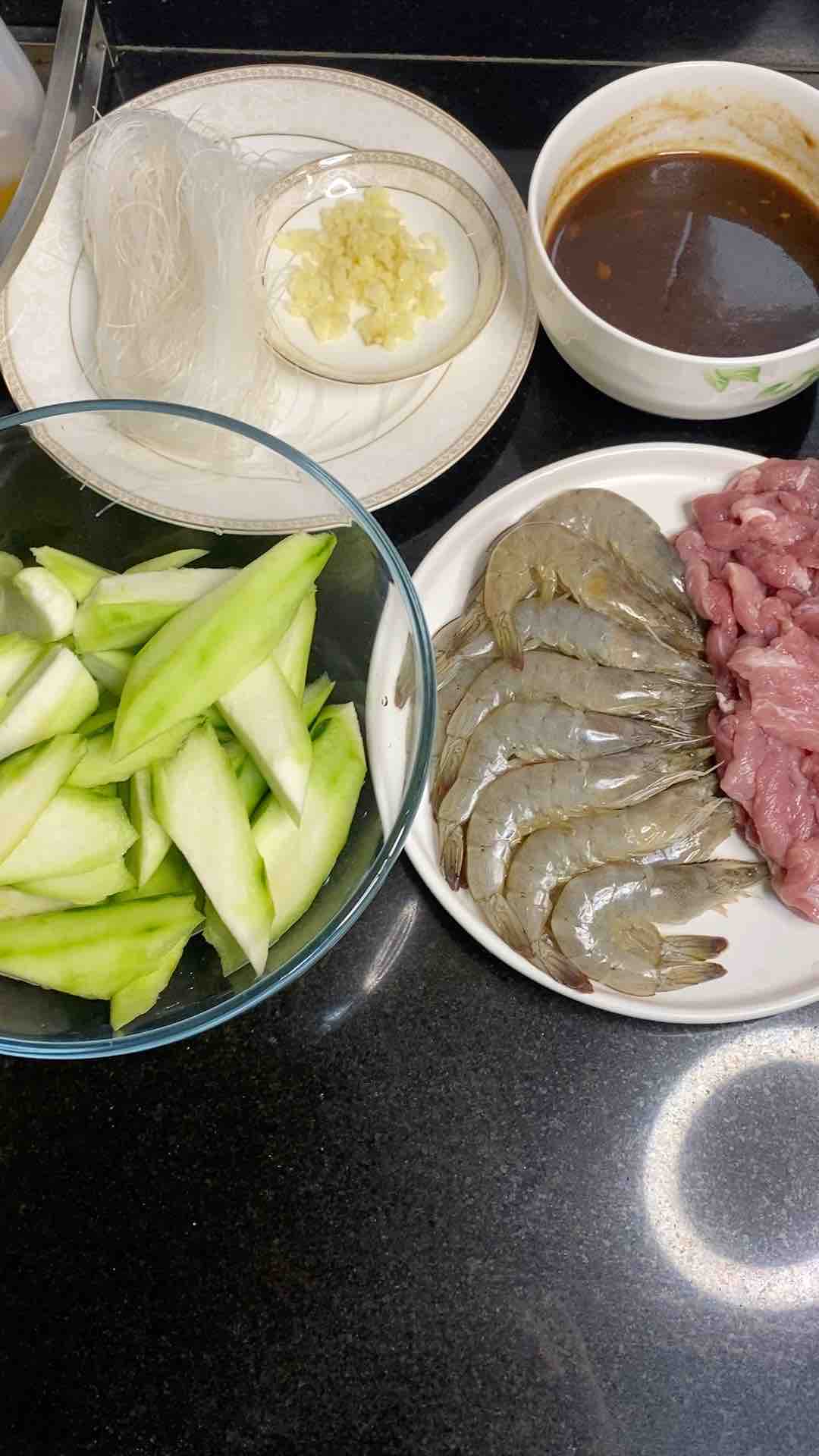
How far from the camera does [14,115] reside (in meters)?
1.32

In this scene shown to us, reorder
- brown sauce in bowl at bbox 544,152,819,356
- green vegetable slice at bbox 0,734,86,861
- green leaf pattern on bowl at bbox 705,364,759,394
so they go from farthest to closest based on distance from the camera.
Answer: brown sauce in bowl at bbox 544,152,819,356 < green leaf pattern on bowl at bbox 705,364,759,394 < green vegetable slice at bbox 0,734,86,861

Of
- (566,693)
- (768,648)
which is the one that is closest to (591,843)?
(566,693)

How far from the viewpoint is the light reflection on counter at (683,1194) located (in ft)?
3.67

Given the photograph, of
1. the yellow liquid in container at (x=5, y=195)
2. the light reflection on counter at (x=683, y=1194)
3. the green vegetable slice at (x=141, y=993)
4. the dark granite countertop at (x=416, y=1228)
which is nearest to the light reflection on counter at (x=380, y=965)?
the dark granite countertop at (x=416, y=1228)

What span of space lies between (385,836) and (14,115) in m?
0.97

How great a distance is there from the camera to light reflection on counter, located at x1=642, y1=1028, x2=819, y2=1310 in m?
1.12

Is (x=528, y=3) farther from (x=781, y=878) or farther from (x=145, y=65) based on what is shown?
(x=781, y=878)

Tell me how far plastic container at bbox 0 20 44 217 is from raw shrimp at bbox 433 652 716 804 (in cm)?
80

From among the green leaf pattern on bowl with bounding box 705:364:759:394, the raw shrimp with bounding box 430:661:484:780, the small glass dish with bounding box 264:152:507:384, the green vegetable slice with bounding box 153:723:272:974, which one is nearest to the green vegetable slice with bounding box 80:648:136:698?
the green vegetable slice with bounding box 153:723:272:974

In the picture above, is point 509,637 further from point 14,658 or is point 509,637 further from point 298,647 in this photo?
point 14,658

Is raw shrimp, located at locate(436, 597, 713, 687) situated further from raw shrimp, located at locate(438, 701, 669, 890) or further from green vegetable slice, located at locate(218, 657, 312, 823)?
green vegetable slice, located at locate(218, 657, 312, 823)

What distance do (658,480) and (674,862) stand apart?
455 millimetres

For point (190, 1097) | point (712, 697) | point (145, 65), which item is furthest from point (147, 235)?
point (190, 1097)

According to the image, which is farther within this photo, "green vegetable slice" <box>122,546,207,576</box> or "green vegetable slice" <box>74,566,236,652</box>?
"green vegetable slice" <box>122,546,207,576</box>
